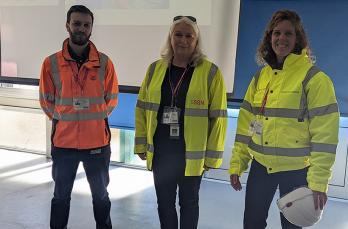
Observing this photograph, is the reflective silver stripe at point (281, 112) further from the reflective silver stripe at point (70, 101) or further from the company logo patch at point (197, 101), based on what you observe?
the reflective silver stripe at point (70, 101)

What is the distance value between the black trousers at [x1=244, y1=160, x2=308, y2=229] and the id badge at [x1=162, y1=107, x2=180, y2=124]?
461 mm

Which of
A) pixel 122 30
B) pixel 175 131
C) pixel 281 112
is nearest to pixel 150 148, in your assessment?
pixel 175 131

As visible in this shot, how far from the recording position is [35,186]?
3.80m

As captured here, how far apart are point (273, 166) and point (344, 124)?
208 cm

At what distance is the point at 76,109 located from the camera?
2.36 m

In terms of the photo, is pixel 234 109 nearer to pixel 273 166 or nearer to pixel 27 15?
pixel 273 166

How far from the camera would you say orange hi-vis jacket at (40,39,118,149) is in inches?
93.0

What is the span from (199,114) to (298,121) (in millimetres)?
519

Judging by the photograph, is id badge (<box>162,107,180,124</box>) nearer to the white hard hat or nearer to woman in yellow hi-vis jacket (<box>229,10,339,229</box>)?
woman in yellow hi-vis jacket (<box>229,10,339,229</box>)

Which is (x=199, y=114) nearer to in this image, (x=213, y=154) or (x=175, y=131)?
(x=175, y=131)

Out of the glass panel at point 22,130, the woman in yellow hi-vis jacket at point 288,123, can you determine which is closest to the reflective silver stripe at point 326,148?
the woman in yellow hi-vis jacket at point 288,123

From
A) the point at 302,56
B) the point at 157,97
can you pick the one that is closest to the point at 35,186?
the point at 157,97

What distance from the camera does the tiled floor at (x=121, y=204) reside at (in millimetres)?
2990

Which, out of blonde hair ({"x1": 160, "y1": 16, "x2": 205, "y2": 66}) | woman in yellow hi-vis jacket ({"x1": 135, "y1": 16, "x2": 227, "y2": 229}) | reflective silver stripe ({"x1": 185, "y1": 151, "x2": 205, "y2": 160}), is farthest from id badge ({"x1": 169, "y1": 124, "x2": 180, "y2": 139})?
blonde hair ({"x1": 160, "y1": 16, "x2": 205, "y2": 66})
